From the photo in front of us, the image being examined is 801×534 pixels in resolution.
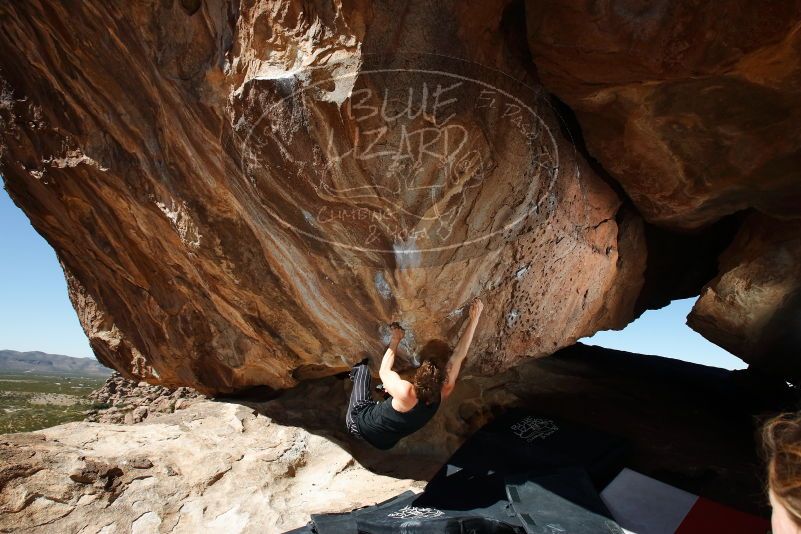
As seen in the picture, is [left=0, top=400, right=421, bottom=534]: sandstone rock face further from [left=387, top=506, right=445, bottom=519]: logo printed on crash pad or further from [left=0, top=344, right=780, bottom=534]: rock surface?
[left=387, top=506, right=445, bottom=519]: logo printed on crash pad

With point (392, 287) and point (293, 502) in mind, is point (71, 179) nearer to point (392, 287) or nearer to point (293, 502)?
point (392, 287)

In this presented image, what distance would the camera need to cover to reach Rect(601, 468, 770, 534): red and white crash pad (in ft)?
7.45

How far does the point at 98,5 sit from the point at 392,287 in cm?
212

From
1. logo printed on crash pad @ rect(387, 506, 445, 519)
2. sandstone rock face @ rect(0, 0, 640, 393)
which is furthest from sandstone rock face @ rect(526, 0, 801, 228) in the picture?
logo printed on crash pad @ rect(387, 506, 445, 519)

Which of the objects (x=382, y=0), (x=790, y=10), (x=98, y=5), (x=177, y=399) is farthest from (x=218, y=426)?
(x=790, y=10)

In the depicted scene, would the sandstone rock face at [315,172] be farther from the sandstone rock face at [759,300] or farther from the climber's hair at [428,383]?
the sandstone rock face at [759,300]

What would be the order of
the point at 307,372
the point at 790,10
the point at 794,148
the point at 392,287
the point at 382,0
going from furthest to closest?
the point at 307,372 < the point at 392,287 < the point at 794,148 < the point at 382,0 < the point at 790,10

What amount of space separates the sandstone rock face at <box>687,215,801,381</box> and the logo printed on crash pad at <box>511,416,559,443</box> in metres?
1.61

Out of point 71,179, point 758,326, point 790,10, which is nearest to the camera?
point 790,10

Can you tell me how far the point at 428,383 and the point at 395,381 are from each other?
0.20 meters

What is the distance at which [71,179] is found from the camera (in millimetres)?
3232

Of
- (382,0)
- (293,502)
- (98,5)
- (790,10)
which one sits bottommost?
(293,502)

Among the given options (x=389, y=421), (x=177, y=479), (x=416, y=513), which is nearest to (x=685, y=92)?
(x=389, y=421)

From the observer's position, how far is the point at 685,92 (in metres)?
2.14
